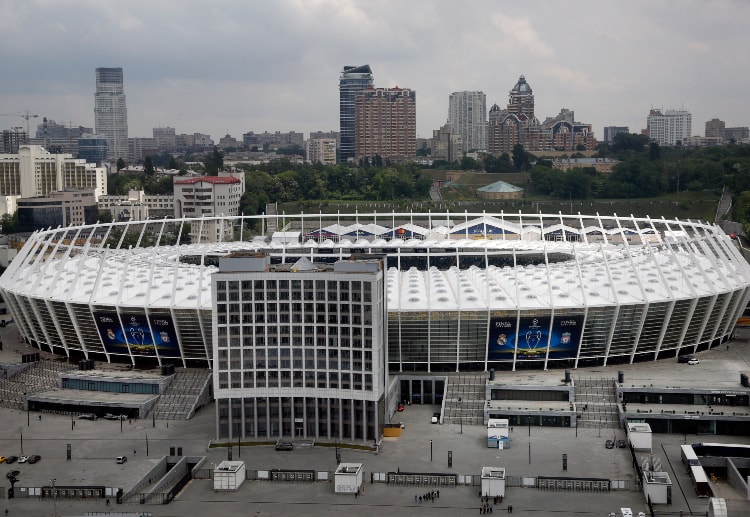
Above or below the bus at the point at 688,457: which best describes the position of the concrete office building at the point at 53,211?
above

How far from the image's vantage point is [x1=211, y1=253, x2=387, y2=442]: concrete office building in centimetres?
7025

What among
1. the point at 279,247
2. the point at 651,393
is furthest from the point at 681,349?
the point at 279,247

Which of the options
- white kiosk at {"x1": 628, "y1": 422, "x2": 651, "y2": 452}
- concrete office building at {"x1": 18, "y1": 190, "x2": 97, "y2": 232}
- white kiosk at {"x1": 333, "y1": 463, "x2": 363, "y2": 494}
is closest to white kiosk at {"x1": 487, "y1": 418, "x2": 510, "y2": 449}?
white kiosk at {"x1": 628, "y1": 422, "x2": 651, "y2": 452}

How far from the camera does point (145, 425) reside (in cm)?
7556

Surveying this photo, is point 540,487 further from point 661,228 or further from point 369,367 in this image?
point 661,228

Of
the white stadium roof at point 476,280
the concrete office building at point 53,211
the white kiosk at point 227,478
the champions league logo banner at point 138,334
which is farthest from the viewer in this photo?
the concrete office building at point 53,211

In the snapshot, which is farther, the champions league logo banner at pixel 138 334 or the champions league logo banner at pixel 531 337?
the champions league logo banner at pixel 138 334

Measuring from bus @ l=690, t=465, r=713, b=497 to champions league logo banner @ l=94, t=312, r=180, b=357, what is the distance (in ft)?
129

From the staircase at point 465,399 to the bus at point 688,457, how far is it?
43.5 ft

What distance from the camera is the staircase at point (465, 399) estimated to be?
74.8m

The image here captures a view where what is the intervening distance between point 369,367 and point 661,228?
11312 cm

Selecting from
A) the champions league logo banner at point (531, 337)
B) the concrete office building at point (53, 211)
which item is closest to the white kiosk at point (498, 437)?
the champions league logo banner at point (531, 337)

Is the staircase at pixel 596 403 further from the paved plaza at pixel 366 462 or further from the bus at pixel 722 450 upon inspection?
the bus at pixel 722 450

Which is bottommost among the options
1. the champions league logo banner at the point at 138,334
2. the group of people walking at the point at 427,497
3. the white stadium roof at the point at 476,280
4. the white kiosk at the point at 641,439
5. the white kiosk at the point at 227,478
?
the group of people walking at the point at 427,497
